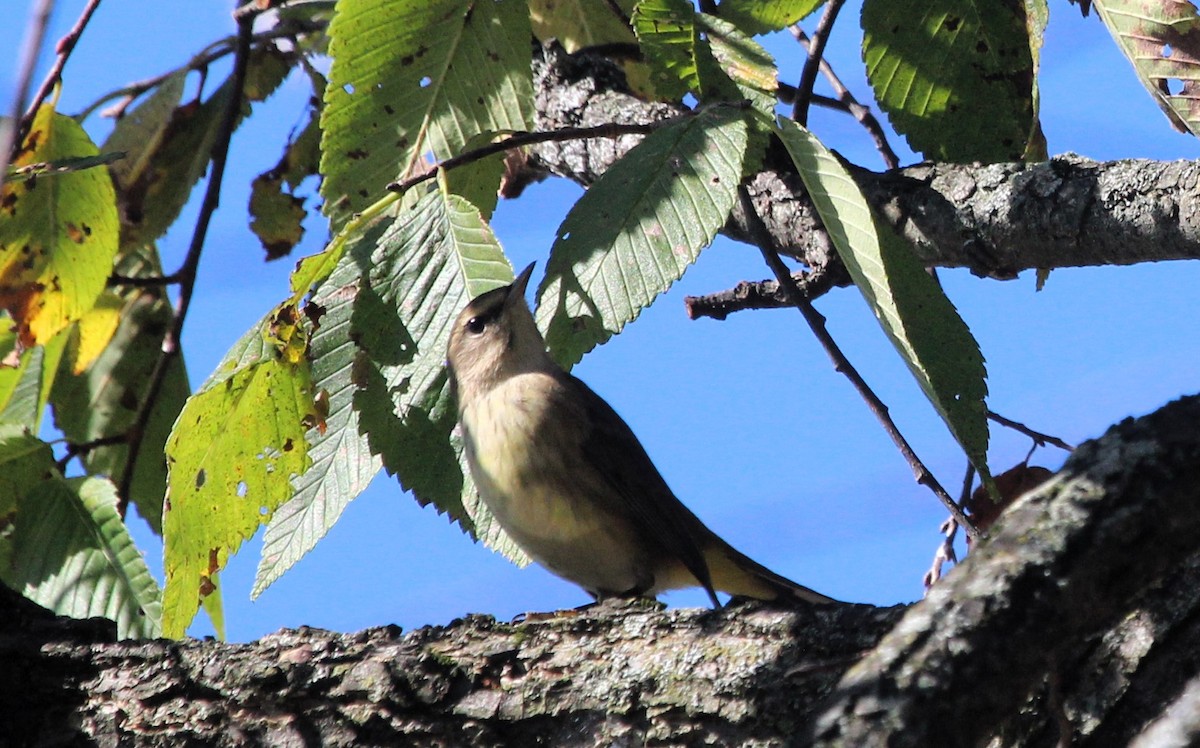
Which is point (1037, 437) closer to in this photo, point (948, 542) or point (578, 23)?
point (948, 542)

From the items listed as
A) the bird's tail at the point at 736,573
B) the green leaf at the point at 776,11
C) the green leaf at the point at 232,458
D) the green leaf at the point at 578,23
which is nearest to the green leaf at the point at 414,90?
the green leaf at the point at 232,458

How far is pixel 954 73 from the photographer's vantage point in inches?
141

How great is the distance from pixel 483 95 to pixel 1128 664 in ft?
6.92

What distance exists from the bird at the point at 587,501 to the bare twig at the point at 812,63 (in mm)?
1140

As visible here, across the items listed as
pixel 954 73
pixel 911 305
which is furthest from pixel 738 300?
pixel 911 305

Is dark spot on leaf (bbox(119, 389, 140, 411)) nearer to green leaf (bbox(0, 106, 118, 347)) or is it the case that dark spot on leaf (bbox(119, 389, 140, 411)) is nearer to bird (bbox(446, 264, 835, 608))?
green leaf (bbox(0, 106, 118, 347))

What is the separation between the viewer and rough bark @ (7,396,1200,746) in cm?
185

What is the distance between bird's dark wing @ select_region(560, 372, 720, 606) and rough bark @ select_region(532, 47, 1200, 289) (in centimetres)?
82

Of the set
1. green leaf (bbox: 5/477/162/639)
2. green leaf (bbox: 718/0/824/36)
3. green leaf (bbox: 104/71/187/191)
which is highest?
green leaf (bbox: 104/71/187/191)

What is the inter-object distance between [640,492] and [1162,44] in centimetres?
237

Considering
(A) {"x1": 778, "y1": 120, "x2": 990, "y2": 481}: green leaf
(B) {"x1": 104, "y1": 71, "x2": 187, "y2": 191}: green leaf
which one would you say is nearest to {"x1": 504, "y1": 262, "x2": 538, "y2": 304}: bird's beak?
(B) {"x1": 104, "y1": 71, "x2": 187, "y2": 191}: green leaf

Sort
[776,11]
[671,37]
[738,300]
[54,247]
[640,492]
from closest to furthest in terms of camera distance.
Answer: [671,37] < [776,11] < [54,247] < [738,300] < [640,492]

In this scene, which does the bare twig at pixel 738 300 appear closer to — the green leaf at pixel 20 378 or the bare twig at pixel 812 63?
the bare twig at pixel 812 63

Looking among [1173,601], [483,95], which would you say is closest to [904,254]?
[1173,601]
